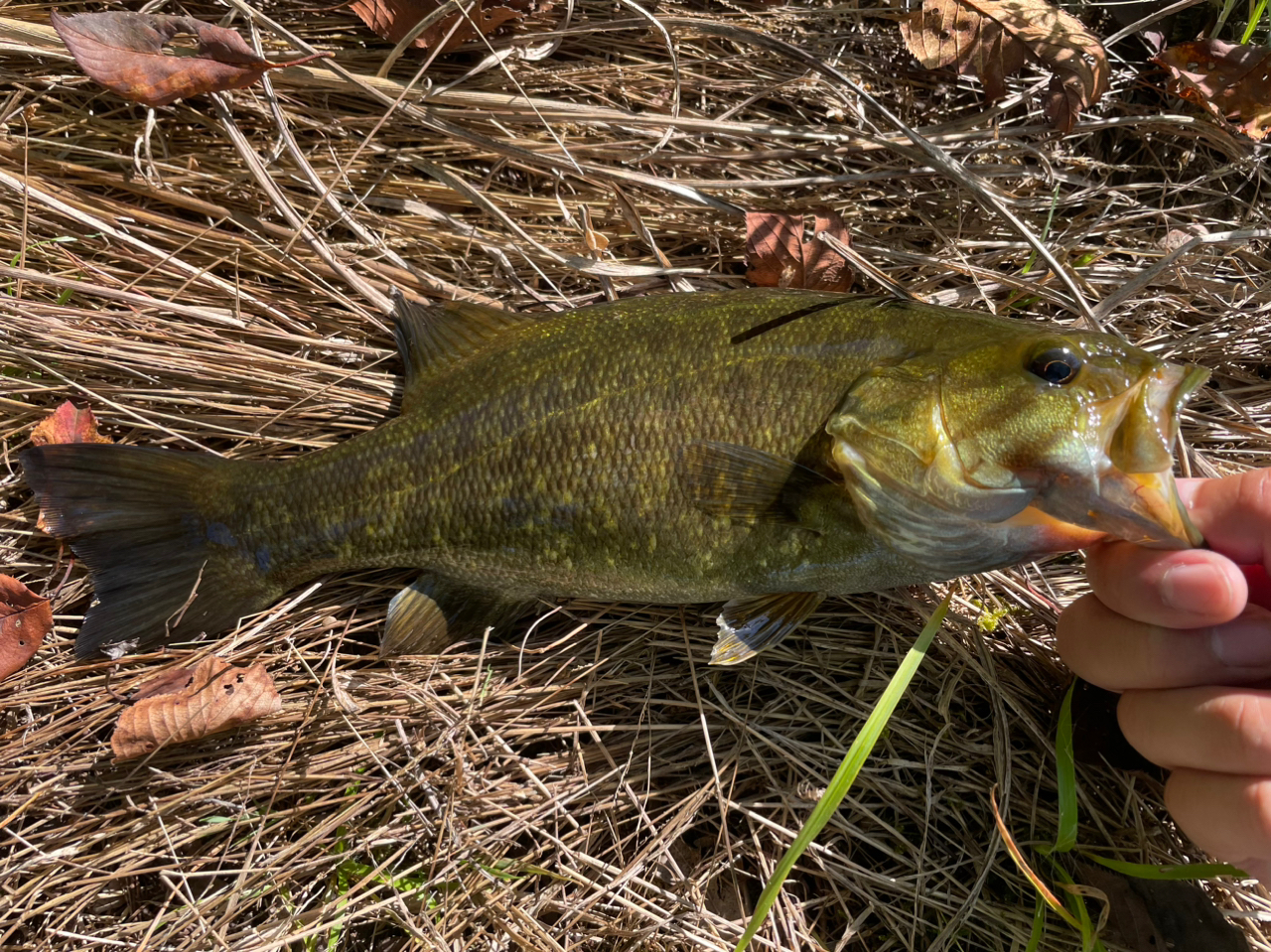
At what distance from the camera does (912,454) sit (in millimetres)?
2057

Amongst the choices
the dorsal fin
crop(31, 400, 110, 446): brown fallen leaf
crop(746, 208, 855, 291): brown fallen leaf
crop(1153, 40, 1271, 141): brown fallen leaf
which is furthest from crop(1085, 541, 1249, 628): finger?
crop(31, 400, 110, 446): brown fallen leaf

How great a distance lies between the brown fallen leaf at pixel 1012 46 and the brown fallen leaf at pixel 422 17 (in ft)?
5.01

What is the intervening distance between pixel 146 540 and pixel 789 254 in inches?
93.0

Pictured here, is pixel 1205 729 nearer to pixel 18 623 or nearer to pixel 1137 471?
pixel 1137 471

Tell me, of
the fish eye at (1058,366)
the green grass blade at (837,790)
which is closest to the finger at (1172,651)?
the green grass blade at (837,790)

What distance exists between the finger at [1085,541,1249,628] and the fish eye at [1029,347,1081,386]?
0.47m

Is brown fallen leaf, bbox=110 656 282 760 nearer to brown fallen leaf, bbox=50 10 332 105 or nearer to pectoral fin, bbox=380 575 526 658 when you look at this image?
pectoral fin, bbox=380 575 526 658

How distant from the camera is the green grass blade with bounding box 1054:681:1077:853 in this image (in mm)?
2305

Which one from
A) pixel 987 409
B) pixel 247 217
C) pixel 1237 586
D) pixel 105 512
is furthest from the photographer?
pixel 247 217

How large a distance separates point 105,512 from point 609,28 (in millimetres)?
2474

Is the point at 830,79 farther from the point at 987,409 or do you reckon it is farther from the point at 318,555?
the point at 318,555

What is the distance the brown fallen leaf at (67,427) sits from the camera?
2.65 meters

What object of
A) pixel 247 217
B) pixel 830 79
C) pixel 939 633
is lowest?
pixel 939 633

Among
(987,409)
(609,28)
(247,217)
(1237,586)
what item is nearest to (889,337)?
(987,409)
